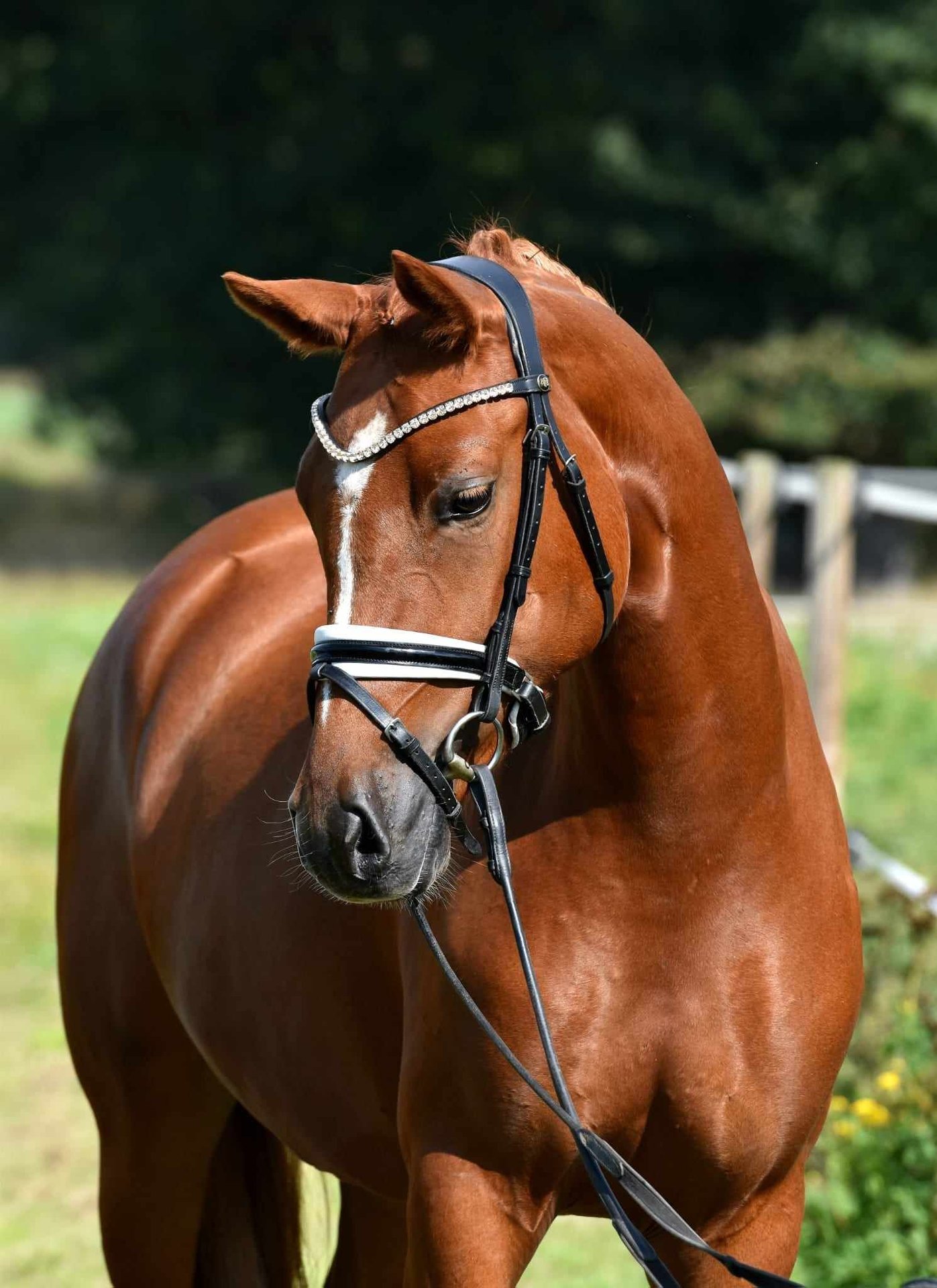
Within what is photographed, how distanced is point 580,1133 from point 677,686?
0.62 meters

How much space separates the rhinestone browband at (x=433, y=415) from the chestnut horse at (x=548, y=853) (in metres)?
0.01

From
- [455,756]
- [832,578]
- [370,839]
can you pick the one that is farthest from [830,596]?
[370,839]

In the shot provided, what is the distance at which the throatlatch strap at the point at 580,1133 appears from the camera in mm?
1982

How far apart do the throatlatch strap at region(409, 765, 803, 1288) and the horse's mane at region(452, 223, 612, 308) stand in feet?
2.48

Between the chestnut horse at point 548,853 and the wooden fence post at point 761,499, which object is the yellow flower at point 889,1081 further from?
the wooden fence post at point 761,499

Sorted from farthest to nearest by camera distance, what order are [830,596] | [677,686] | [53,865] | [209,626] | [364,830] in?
1. [53,865]
2. [830,596]
3. [209,626]
4. [677,686]
5. [364,830]

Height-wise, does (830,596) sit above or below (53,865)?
above

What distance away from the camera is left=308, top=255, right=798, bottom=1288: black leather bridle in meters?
1.80

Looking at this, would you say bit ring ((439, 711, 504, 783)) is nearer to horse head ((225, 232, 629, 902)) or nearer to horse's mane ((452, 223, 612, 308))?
horse head ((225, 232, 629, 902))

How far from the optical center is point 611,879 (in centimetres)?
212

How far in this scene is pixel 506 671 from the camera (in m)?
1.88

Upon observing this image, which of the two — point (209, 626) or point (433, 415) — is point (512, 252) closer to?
point (433, 415)

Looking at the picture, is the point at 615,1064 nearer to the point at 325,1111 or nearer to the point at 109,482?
the point at 325,1111

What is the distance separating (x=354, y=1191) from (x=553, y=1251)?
1290mm
